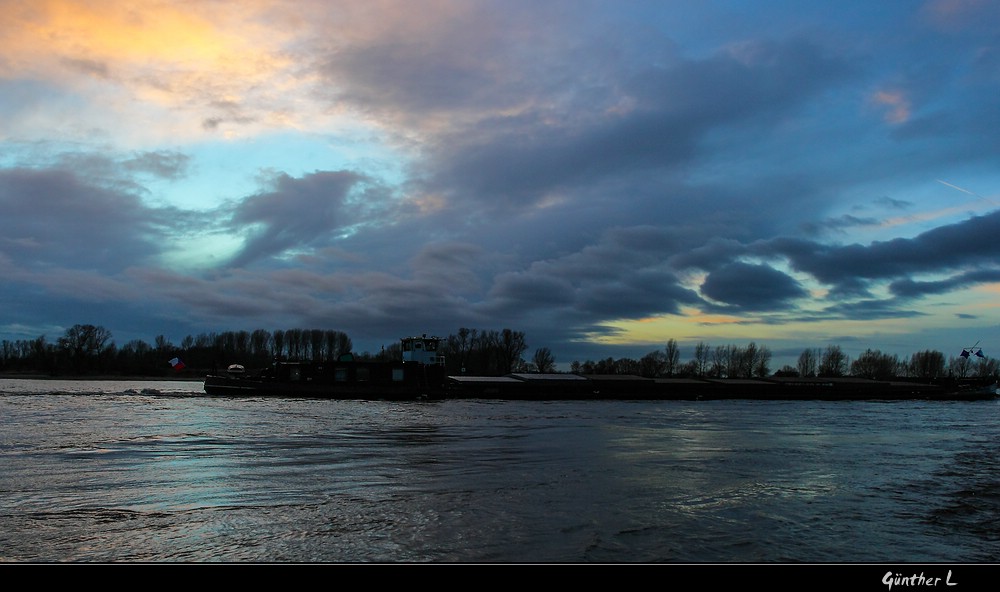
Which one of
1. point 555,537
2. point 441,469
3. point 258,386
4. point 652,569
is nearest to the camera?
point 652,569

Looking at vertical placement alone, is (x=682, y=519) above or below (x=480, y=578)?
below

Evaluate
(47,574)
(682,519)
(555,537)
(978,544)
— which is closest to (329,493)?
(555,537)

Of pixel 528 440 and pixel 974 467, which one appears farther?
pixel 528 440

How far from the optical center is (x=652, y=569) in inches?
288

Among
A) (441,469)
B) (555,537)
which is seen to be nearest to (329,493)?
(441,469)

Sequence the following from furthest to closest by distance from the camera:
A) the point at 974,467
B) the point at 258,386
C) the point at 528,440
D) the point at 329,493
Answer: the point at 258,386, the point at 528,440, the point at 974,467, the point at 329,493

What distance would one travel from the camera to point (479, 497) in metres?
16.1

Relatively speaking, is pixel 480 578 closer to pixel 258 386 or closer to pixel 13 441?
pixel 13 441

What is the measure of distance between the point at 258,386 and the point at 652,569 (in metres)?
64.1

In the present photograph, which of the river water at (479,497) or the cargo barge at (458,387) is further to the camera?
the cargo barge at (458,387)

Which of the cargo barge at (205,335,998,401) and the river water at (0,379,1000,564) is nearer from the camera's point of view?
the river water at (0,379,1000,564)

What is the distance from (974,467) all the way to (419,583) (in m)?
26.2

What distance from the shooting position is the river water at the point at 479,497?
11.5m

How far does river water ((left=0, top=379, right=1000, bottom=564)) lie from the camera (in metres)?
11.5
